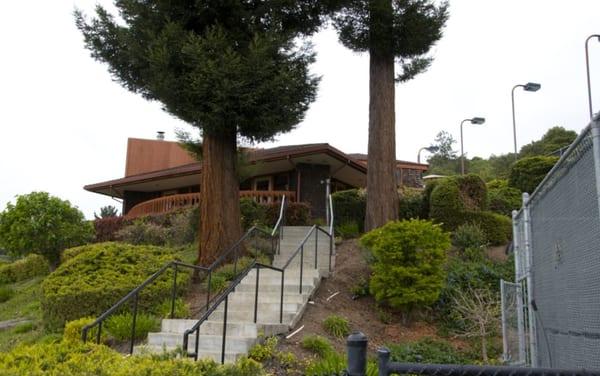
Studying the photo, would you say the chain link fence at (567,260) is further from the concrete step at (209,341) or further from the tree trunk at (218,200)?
the tree trunk at (218,200)

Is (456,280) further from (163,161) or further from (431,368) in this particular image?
(163,161)

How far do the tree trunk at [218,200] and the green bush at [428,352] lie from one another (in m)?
4.85

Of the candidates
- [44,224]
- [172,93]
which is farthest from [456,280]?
[44,224]

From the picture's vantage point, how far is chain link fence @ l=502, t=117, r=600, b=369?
3.33 meters

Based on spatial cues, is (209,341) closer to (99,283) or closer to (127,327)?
(127,327)

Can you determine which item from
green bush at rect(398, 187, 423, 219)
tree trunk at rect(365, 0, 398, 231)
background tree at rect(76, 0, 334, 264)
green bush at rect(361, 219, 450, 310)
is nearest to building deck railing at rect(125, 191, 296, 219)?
green bush at rect(398, 187, 423, 219)

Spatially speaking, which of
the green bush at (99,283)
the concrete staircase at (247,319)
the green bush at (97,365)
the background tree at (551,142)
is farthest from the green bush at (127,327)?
the background tree at (551,142)

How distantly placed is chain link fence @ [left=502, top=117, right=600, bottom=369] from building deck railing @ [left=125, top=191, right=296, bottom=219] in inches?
521

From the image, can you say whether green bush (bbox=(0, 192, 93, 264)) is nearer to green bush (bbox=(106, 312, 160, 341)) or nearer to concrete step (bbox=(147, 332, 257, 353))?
green bush (bbox=(106, 312, 160, 341))

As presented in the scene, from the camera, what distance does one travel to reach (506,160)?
4616 cm

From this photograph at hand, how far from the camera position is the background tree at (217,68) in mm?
10891

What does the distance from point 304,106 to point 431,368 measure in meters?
10.5

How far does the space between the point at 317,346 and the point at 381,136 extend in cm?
850

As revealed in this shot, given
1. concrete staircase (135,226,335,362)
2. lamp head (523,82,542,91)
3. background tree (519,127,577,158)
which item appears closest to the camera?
concrete staircase (135,226,335,362)
